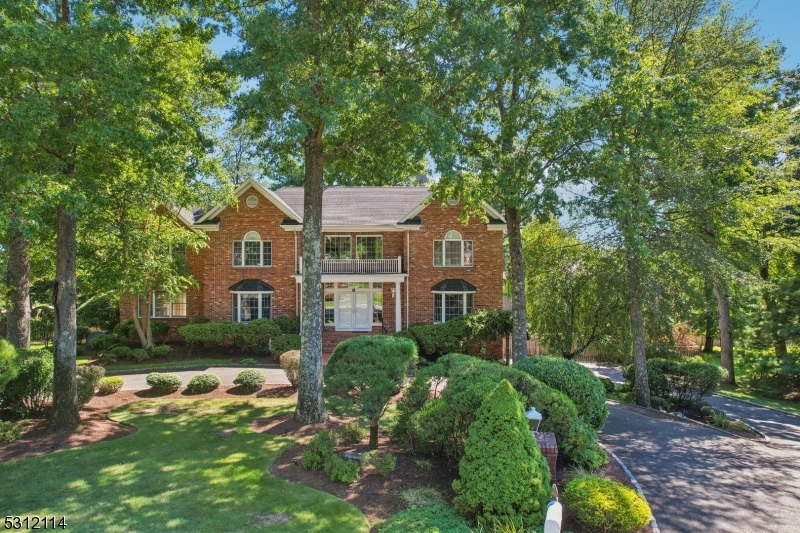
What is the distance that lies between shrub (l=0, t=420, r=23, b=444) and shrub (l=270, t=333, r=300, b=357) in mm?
10196

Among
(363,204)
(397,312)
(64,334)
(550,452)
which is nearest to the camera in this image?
(550,452)

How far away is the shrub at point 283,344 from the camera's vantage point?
19.4 metres

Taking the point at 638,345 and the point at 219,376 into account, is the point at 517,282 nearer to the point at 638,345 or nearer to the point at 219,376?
the point at 638,345

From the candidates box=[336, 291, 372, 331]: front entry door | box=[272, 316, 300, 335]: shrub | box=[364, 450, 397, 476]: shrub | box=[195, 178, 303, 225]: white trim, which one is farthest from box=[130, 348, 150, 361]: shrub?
box=[364, 450, 397, 476]: shrub

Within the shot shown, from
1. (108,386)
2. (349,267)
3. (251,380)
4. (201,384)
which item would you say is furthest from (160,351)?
(349,267)

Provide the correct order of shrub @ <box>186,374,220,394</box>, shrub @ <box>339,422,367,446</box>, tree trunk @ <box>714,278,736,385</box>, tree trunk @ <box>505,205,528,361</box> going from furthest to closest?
tree trunk @ <box>714,278,736,385</box>
tree trunk @ <box>505,205,528,361</box>
shrub @ <box>186,374,220,394</box>
shrub @ <box>339,422,367,446</box>

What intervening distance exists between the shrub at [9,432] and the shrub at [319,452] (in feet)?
19.7

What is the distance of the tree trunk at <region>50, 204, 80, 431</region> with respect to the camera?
31.8 ft

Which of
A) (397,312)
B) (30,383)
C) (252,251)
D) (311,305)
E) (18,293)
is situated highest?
(252,251)

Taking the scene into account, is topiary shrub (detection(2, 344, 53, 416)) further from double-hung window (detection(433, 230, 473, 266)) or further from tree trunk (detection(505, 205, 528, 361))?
double-hung window (detection(433, 230, 473, 266))

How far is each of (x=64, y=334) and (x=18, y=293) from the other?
3.63 meters

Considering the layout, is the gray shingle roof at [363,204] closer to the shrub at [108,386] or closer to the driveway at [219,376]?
the driveway at [219,376]

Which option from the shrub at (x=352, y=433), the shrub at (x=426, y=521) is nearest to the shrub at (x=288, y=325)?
the shrub at (x=352, y=433)

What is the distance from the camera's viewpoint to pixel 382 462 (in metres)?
7.44
